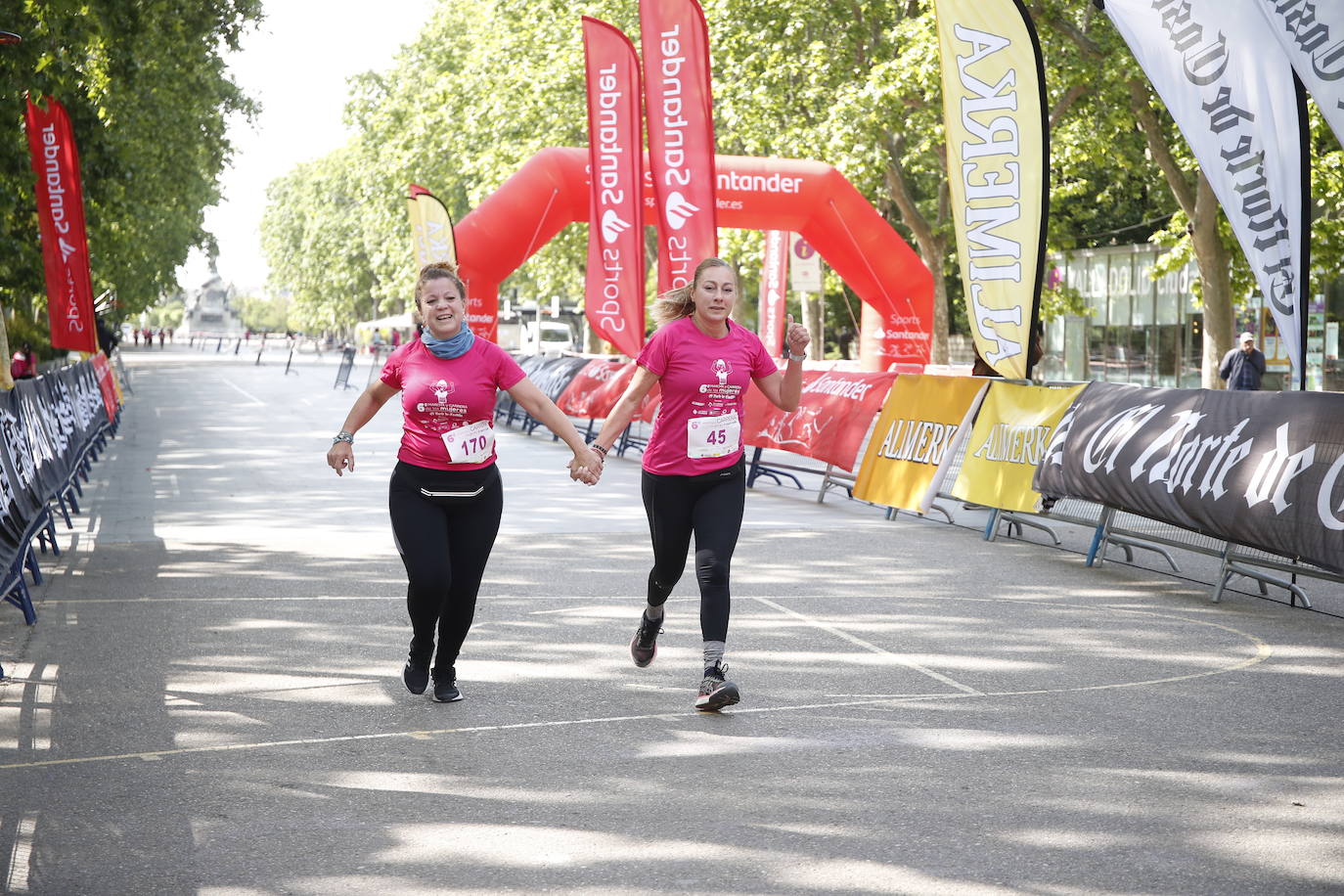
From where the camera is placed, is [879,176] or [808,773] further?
[879,176]

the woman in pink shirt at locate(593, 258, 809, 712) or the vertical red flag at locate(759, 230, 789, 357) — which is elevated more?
the vertical red flag at locate(759, 230, 789, 357)

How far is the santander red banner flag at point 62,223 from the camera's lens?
61.8 ft

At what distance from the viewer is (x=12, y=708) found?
6.49 m

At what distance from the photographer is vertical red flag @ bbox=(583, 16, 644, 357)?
18.7m

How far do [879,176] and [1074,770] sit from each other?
2513 centimetres

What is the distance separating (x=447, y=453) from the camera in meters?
6.38

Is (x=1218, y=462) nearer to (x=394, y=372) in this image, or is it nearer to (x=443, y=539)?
(x=443, y=539)

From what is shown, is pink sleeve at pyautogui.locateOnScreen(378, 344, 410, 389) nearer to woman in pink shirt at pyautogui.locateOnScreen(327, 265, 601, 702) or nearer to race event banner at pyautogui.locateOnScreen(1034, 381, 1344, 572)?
woman in pink shirt at pyautogui.locateOnScreen(327, 265, 601, 702)

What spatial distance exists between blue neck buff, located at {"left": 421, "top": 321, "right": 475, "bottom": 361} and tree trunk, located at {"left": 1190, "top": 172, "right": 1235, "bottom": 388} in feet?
61.5

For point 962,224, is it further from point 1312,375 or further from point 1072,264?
point 1072,264

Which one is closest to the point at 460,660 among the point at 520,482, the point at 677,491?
the point at 677,491

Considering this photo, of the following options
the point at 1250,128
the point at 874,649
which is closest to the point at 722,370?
the point at 874,649

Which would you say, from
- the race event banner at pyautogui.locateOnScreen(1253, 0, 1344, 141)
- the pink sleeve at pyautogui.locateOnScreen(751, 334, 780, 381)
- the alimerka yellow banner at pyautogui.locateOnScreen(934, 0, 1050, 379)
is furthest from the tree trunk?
the pink sleeve at pyautogui.locateOnScreen(751, 334, 780, 381)

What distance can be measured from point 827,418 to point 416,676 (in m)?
9.23
